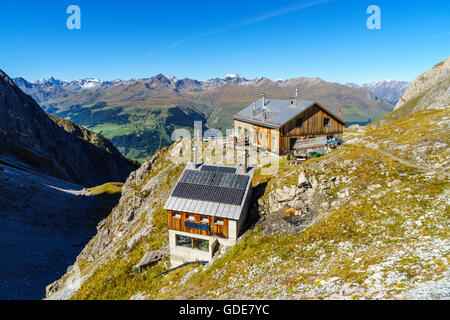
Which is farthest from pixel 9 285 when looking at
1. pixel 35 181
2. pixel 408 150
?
pixel 408 150

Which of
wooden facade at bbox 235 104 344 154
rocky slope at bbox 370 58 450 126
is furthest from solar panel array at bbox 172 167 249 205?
rocky slope at bbox 370 58 450 126

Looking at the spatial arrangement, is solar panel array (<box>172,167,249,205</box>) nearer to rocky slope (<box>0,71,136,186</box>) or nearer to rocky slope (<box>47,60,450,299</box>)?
rocky slope (<box>47,60,450,299</box>)

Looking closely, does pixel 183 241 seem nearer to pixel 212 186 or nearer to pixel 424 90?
pixel 212 186

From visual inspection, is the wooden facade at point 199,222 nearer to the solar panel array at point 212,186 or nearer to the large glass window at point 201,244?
the large glass window at point 201,244

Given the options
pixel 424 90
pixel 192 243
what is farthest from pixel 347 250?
pixel 424 90
